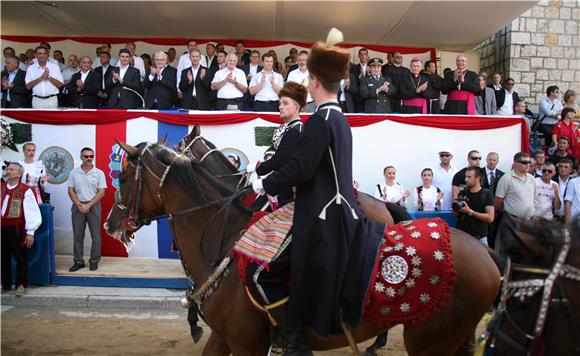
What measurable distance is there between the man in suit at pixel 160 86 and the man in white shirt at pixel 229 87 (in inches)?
36.7

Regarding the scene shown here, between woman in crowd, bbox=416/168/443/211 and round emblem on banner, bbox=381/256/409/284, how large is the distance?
597 centimetres

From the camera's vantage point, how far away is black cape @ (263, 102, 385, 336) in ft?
11.1

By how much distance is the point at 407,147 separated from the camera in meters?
→ 10.2

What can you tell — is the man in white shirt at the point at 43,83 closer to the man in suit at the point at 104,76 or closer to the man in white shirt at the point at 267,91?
the man in suit at the point at 104,76

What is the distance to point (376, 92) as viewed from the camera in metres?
10.6

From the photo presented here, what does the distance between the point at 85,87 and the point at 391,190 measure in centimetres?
641

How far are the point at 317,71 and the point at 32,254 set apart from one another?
6837 millimetres

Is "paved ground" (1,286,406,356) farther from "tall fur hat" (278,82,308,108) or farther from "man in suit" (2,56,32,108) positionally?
"man in suit" (2,56,32,108)

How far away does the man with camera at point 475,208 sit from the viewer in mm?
7844

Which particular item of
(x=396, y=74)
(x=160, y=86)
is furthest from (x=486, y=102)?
(x=160, y=86)

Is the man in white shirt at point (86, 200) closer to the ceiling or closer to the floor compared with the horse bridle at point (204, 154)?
closer to the floor

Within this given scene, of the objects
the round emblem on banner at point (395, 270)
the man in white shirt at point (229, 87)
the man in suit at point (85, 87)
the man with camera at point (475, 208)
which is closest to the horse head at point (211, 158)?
the round emblem on banner at point (395, 270)

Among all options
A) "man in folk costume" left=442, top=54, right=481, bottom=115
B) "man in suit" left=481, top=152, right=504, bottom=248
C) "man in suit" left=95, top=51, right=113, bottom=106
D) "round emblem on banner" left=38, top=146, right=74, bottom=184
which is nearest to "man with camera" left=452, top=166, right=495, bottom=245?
"man in suit" left=481, top=152, right=504, bottom=248

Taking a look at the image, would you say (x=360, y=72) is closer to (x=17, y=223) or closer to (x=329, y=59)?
(x=17, y=223)
